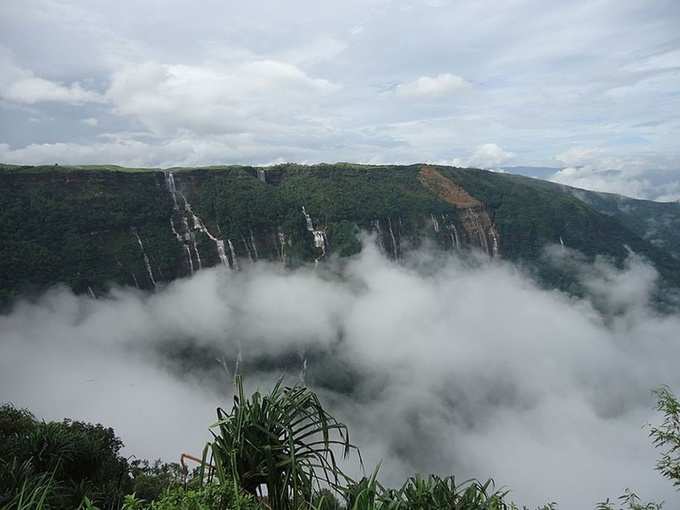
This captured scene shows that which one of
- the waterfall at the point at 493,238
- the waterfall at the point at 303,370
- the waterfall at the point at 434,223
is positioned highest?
the waterfall at the point at 434,223

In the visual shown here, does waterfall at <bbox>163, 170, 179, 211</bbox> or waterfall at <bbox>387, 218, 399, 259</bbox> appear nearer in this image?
waterfall at <bbox>163, 170, 179, 211</bbox>

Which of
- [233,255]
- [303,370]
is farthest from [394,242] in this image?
[303,370]

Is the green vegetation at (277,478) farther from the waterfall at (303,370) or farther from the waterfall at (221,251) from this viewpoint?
the waterfall at (221,251)

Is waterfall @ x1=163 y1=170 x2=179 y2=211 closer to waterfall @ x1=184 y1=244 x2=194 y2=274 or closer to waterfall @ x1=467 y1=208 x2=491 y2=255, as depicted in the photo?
waterfall @ x1=184 y1=244 x2=194 y2=274

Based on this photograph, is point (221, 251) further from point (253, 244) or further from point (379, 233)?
point (379, 233)

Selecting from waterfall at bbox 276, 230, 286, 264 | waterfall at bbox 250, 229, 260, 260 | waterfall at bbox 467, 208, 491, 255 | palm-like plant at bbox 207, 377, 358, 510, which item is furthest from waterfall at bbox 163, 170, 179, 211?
palm-like plant at bbox 207, 377, 358, 510

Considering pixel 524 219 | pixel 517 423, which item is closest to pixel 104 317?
pixel 517 423

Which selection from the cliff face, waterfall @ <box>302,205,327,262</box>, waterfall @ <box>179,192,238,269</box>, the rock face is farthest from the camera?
the rock face

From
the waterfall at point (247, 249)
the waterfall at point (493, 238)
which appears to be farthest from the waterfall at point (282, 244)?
the waterfall at point (493, 238)
